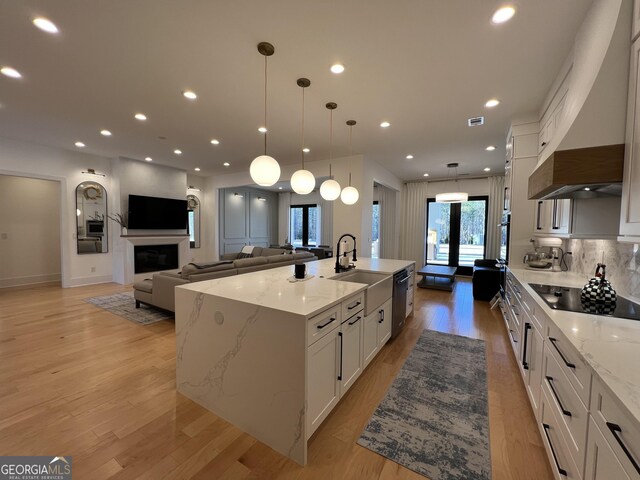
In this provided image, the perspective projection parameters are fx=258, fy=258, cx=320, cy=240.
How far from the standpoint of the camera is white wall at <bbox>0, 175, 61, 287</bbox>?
5.76 meters

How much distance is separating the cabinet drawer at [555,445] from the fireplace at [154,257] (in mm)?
7700

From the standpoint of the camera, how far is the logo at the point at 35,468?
59.4 inches

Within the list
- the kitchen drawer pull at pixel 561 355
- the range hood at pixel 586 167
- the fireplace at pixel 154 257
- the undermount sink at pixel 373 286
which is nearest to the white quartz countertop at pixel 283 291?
the undermount sink at pixel 373 286

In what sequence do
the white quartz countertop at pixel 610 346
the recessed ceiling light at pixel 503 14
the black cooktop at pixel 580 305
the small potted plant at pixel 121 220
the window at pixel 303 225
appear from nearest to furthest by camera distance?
the white quartz countertop at pixel 610 346, the black cooktop at pixel 580 305, the recessed ceiling light at pixel 503 14, the small potted plant at pixel 121 220, the window at pixel 303 225

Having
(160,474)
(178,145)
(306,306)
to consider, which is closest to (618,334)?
(306,306)

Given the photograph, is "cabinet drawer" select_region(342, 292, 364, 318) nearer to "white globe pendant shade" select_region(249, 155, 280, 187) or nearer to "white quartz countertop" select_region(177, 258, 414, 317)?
"white quartz countertop" select_region(177, 258, 414, 317)

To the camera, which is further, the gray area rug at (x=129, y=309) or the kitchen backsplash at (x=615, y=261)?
the gray area rug at (x=129, y=309)

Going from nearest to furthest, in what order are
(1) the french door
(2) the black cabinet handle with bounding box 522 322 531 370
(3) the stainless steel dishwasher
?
(2) the black cabinet handle with bounding box 522 322 531 370
(3) the stainless steel dishwasher
(1) the french door

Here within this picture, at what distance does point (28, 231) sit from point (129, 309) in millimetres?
4288

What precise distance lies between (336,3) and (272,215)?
907cm

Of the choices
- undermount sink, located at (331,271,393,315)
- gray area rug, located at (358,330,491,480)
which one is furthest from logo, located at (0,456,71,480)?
undermount sink, located at (331,271,393,315)

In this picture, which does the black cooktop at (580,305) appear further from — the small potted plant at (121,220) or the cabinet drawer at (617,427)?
the small potted plant at (121,220)

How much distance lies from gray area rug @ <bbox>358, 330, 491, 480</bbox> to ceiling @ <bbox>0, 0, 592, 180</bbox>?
119 inches

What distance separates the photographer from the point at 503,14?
189 cm
